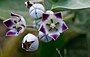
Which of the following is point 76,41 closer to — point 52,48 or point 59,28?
point 52,48

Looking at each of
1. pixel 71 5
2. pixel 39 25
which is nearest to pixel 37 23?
pixel 39 25

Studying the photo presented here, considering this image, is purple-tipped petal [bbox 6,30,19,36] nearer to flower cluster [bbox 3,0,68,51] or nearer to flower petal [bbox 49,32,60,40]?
flower cluster [bbox 3,0,68,51]

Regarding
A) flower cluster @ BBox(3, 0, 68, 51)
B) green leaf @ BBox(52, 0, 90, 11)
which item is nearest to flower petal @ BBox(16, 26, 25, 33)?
flower cluster @ BBox(3, 0, 68, 51)

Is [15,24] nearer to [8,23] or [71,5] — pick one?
[8,23]

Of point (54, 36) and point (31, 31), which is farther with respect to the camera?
point (31, 31)

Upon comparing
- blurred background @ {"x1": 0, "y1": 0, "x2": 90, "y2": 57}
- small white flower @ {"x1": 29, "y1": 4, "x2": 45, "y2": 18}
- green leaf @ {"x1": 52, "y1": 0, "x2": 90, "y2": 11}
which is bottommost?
blurred background @ {"x1": 0, "y1": 0, "x2": 90, "y2": 57}

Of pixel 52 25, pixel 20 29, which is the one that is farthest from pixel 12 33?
pixel 52 25
